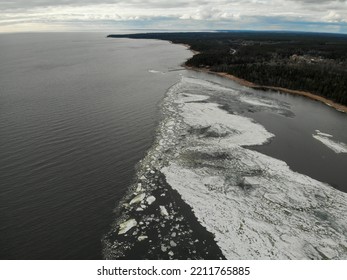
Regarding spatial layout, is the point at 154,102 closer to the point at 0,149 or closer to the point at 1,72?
the point at 0,149

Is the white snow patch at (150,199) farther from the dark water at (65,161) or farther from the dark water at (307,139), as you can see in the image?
the dark water at (307,139)

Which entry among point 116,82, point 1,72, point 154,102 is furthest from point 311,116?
point 1,72

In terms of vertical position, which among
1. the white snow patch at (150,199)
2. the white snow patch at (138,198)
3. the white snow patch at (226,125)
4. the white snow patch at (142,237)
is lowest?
the white snow patch at (226,125)

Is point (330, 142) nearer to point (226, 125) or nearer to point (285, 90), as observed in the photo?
point (226, 125)

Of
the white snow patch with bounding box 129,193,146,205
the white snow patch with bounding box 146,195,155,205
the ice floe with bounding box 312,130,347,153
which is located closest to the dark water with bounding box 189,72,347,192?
the ice floe with bounding box 312,130,347,153

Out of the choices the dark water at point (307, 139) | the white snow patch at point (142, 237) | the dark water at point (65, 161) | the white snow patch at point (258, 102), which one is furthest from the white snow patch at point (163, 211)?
the white snow patch at point (258, 102)

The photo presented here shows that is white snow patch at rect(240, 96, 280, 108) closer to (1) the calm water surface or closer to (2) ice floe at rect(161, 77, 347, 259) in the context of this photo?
(1) the calm water surface
